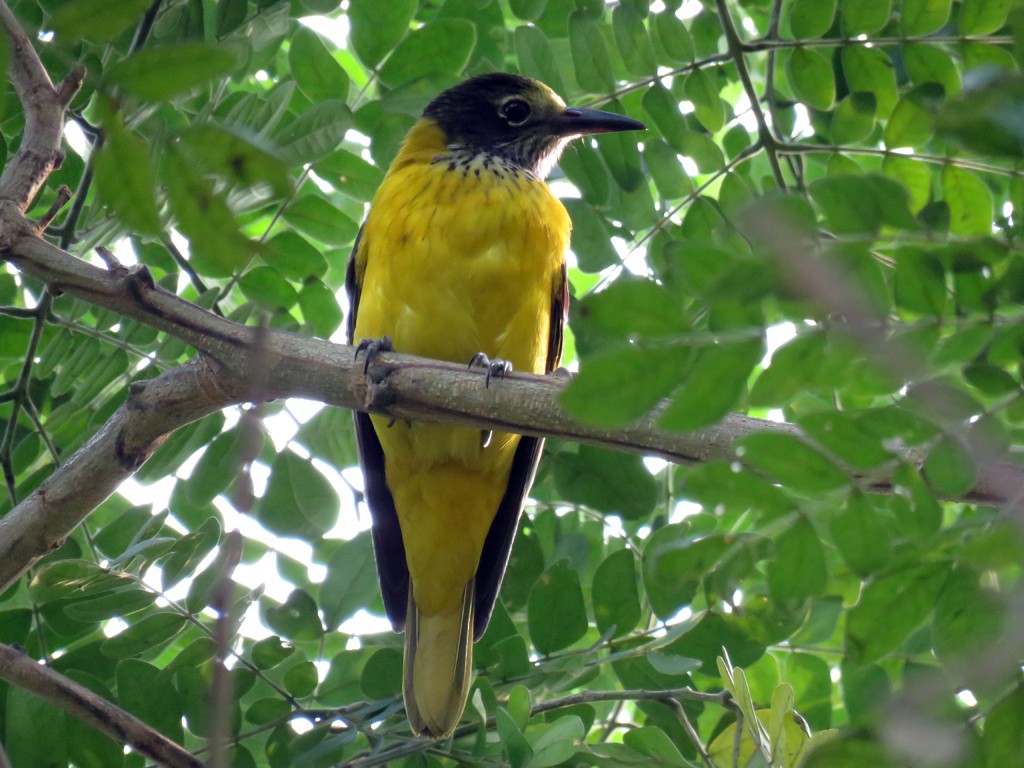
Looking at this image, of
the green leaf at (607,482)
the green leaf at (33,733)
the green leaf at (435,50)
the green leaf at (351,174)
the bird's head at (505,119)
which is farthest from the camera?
the bird's head at (505,119)

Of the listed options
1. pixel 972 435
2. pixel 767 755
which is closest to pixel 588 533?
pixel 767 755

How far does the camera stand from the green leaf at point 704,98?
4355mm

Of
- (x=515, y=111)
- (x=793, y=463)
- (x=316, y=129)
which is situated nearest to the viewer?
(x=793, y=463)

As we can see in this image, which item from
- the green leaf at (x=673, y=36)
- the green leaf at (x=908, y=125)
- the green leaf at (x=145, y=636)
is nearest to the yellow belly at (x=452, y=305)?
the green leaf at (x=673, y=36)

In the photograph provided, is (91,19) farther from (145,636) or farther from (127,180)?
(145,636)

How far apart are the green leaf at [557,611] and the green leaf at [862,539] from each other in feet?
5.65

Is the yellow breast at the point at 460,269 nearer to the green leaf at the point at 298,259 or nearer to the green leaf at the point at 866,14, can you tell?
the green leaf at the point at 298,259

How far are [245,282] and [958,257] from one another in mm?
3159

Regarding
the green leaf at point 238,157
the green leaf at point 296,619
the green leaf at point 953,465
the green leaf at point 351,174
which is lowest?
the green leaf at point 953,465

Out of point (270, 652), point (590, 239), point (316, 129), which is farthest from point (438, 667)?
point (316, 129)

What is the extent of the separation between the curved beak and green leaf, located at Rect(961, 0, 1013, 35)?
130cm

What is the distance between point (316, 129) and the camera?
3.97 m

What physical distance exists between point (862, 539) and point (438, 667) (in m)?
2.30

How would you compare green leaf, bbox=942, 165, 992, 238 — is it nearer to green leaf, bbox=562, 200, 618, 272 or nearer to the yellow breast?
green leaf, bbox=562, 200, 618, 272
